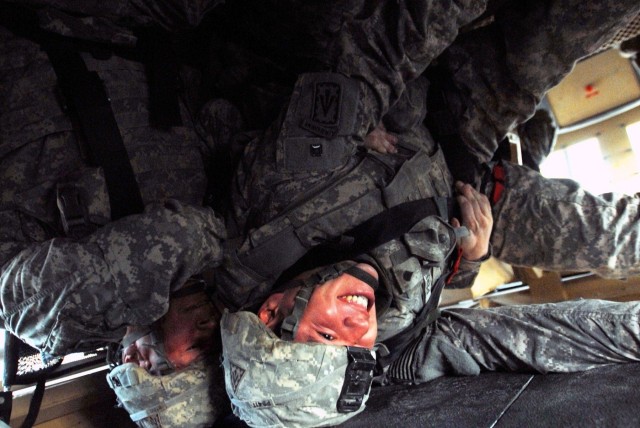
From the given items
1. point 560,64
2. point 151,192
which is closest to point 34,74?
point 151,192

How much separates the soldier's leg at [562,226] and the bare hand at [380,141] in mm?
500

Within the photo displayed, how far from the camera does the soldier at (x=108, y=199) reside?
5.02ft

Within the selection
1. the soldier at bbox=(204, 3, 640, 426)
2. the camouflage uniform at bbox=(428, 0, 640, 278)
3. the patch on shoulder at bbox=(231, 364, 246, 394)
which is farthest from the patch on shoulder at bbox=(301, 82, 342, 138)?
the patch on shoulder at bbox=(231, 364, 246, 394)

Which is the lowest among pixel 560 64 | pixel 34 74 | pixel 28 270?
pixel 28 270

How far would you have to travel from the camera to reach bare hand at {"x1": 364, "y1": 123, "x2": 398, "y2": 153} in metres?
1.92

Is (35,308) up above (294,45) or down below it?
below

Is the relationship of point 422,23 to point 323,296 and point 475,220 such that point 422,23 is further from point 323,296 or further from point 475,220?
point 323,296

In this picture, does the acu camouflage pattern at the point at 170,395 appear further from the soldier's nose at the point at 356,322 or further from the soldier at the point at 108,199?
the soldier's nose at the point at 356,322

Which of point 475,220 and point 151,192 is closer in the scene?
point 151,192

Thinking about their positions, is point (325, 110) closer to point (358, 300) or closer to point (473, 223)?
point (358, 300)

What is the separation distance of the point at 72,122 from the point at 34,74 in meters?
0.20

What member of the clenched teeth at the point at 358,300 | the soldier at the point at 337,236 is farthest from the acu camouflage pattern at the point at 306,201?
the clenched teeth at the point at 358,300

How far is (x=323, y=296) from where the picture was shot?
66.9 inches

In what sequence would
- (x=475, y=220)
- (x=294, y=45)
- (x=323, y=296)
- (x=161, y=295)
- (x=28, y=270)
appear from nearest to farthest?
(x=28, y=270) → (x=161, y=295) → (x=323, y=296) → (x=475, y=220) → (x=294, y=45)
